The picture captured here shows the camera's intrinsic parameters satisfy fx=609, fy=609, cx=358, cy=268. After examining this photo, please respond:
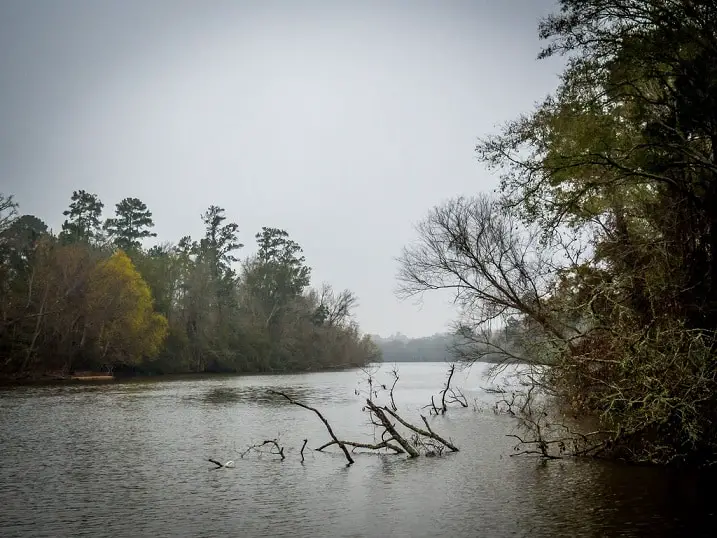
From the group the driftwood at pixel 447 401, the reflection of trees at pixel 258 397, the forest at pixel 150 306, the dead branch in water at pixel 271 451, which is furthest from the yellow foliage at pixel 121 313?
the dead branch in water at pixel 271 451

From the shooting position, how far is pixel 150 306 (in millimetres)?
66688

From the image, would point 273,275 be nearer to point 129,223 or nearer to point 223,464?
point 129,223

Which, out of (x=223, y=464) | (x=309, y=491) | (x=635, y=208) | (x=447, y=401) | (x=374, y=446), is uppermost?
(x=635, y=208)

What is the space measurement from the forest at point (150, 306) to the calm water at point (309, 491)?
35220 millimetres

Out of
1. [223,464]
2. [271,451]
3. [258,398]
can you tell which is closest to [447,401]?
[258,398]

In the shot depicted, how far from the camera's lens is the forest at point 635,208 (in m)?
13.1

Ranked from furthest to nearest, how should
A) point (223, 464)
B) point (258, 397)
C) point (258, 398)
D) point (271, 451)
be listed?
point (258, 397)
point (258, 398)
point (271, 451)
point (223, 464)

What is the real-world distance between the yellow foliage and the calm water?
126ft

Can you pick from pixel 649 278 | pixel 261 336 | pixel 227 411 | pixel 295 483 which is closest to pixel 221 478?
pixel 295 483

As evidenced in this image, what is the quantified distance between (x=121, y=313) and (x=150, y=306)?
581 cm

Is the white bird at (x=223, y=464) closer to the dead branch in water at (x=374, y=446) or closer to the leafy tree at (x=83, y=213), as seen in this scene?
the dead branch in water at (x=374, y=446)

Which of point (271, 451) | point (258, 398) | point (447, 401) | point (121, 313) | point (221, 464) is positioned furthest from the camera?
point (121, 313)

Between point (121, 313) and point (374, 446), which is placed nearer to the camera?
point (374, 446)

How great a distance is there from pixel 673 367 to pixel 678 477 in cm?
244
